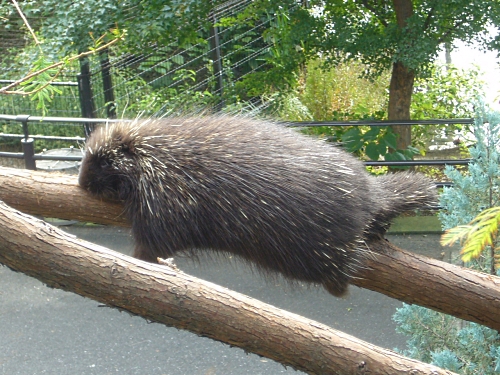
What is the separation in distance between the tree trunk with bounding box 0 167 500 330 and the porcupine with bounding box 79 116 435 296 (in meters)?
0.06

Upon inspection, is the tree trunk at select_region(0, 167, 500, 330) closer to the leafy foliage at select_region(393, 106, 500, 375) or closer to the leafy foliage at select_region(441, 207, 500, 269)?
the leafy foliage at select_region(393, 106, 500, 375)

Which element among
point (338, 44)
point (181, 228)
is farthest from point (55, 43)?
point (181, 228)

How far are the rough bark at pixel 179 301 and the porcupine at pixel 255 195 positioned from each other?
0.54 metres

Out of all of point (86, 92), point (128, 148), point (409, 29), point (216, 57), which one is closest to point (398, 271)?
point (128, 148)

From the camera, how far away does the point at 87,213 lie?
185 cm

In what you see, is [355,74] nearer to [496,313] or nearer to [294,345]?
[496,313]

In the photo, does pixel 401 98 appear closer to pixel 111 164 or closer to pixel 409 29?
pixel 409 29

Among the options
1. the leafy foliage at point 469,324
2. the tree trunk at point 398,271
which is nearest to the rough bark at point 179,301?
the tree trunk at point 398,271

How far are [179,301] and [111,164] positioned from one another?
97cm

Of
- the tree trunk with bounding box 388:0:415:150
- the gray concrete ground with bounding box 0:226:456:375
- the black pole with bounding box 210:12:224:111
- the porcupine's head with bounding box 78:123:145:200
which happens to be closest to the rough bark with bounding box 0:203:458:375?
the porcupine's head with bounding box 78:123:145:200

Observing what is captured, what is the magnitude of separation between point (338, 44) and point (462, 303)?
2274 mm

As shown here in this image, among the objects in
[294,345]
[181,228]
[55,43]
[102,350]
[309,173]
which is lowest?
[102,350]

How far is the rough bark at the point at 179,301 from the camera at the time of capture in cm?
104

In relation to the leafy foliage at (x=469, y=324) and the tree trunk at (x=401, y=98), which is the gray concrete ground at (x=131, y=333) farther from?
the tree trunk at (x=401, y=98)
